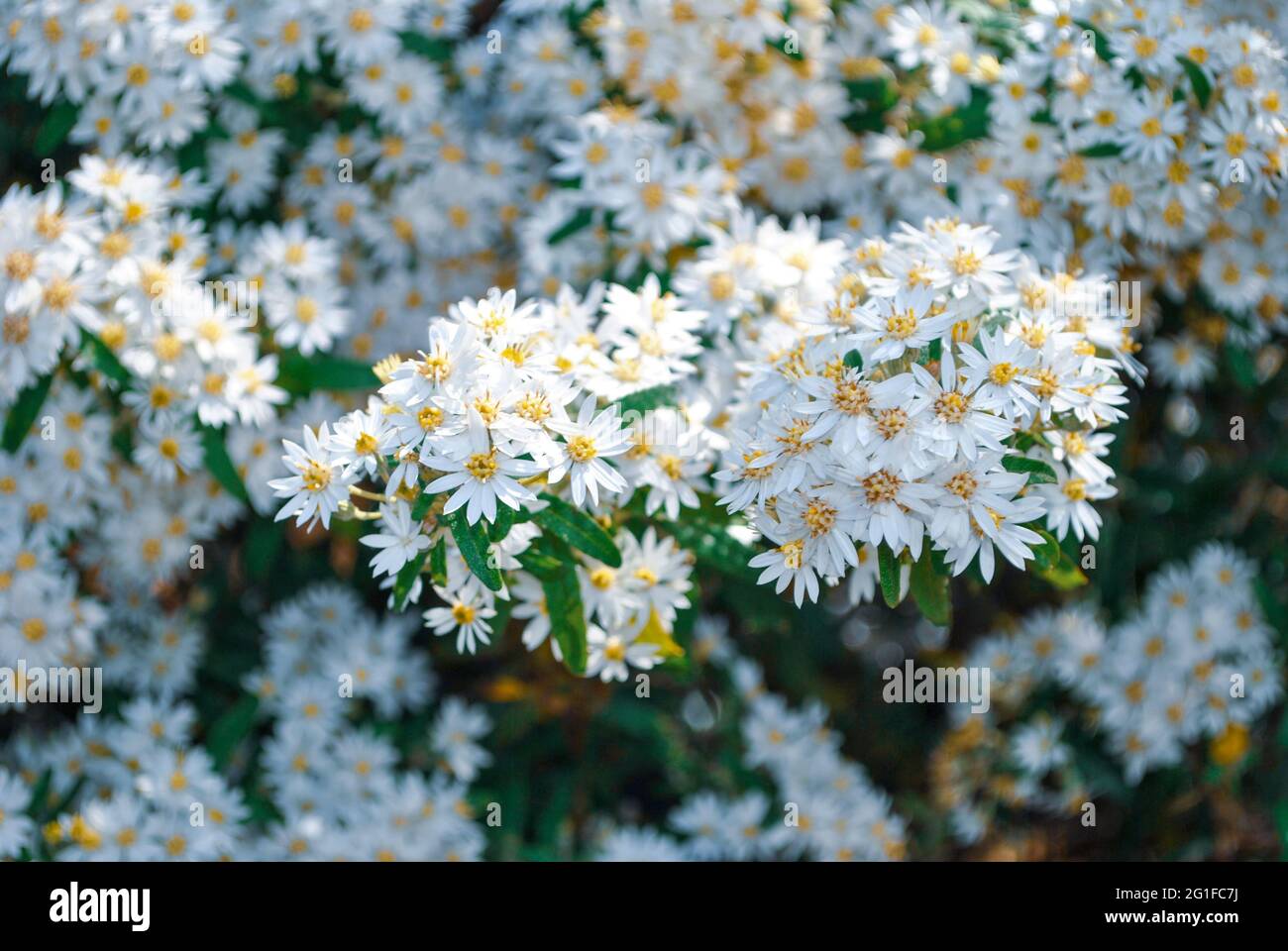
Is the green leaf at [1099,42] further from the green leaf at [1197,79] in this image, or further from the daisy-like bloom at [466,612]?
the daisy-like bloom at [466,612]

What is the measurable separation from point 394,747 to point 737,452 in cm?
177

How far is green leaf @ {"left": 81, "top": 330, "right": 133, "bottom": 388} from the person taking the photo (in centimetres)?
281

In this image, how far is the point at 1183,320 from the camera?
11.7 feet

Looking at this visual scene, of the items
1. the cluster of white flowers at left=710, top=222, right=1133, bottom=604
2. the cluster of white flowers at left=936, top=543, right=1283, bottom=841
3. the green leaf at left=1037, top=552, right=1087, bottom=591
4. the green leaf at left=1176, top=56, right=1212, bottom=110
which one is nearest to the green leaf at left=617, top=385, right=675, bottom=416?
the cluster of white flowers at left=710, top=222, right=1133, bottom=604

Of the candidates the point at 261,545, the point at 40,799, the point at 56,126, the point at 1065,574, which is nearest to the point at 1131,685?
the point at 1065,574

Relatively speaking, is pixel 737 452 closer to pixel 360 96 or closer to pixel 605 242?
pixel 605 242

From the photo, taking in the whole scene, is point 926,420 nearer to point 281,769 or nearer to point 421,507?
point 421,507

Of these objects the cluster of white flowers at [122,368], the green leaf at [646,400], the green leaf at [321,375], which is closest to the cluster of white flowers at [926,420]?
the green leaf at [646,400]

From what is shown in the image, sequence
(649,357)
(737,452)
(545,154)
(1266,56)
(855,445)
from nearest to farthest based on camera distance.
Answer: (855,445) → (737,452) → (649,357) → (1266,56) → (545,154)

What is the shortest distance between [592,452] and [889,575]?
59 cm

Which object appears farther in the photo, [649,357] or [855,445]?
[649,357]

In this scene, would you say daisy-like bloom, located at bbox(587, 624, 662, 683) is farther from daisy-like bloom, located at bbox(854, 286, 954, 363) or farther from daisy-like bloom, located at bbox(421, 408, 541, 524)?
daisy-like bloom, located at bbox(854, 286, 954, 363)

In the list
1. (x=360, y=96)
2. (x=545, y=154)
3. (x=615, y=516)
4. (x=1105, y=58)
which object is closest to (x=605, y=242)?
(x=545, y=154)

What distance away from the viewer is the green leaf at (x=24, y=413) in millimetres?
2877
